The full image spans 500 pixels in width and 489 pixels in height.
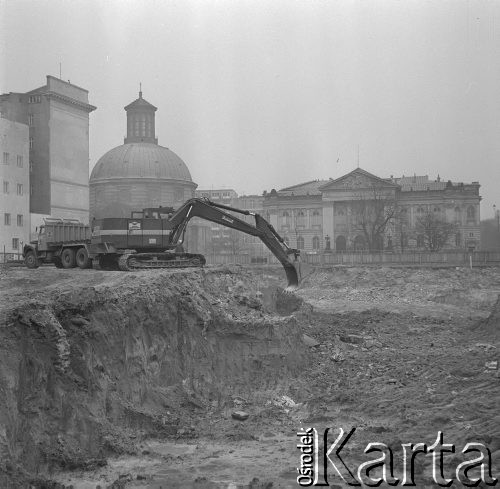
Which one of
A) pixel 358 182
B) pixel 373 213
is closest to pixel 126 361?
pixel 373 213

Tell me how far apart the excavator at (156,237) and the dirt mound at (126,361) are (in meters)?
1.77

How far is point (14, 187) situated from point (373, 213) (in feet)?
132

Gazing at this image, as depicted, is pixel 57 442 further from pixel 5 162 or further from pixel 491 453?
pixel 5 162

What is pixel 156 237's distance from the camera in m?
21.5

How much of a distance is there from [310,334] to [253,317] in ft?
12.2

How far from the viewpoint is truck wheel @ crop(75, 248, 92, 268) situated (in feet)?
A: 70.7

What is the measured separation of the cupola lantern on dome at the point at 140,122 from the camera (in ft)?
322

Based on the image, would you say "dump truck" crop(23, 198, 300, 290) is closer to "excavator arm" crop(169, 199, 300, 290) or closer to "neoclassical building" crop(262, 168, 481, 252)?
"excavator arm" crop(169, 199, 300, 290)

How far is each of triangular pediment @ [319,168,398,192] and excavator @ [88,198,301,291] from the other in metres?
58.0

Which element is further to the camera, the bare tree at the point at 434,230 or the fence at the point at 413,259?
the bare tree at the point at 434,230

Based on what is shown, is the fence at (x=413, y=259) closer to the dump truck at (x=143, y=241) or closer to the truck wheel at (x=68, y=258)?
the dump truck at (x=143, y=241)

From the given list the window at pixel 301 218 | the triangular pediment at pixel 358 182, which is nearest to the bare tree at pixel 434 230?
the triangular pediment at pixel 358 182

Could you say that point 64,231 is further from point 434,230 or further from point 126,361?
point 434,230

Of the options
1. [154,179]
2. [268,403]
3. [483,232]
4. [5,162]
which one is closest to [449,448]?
[268,403]
